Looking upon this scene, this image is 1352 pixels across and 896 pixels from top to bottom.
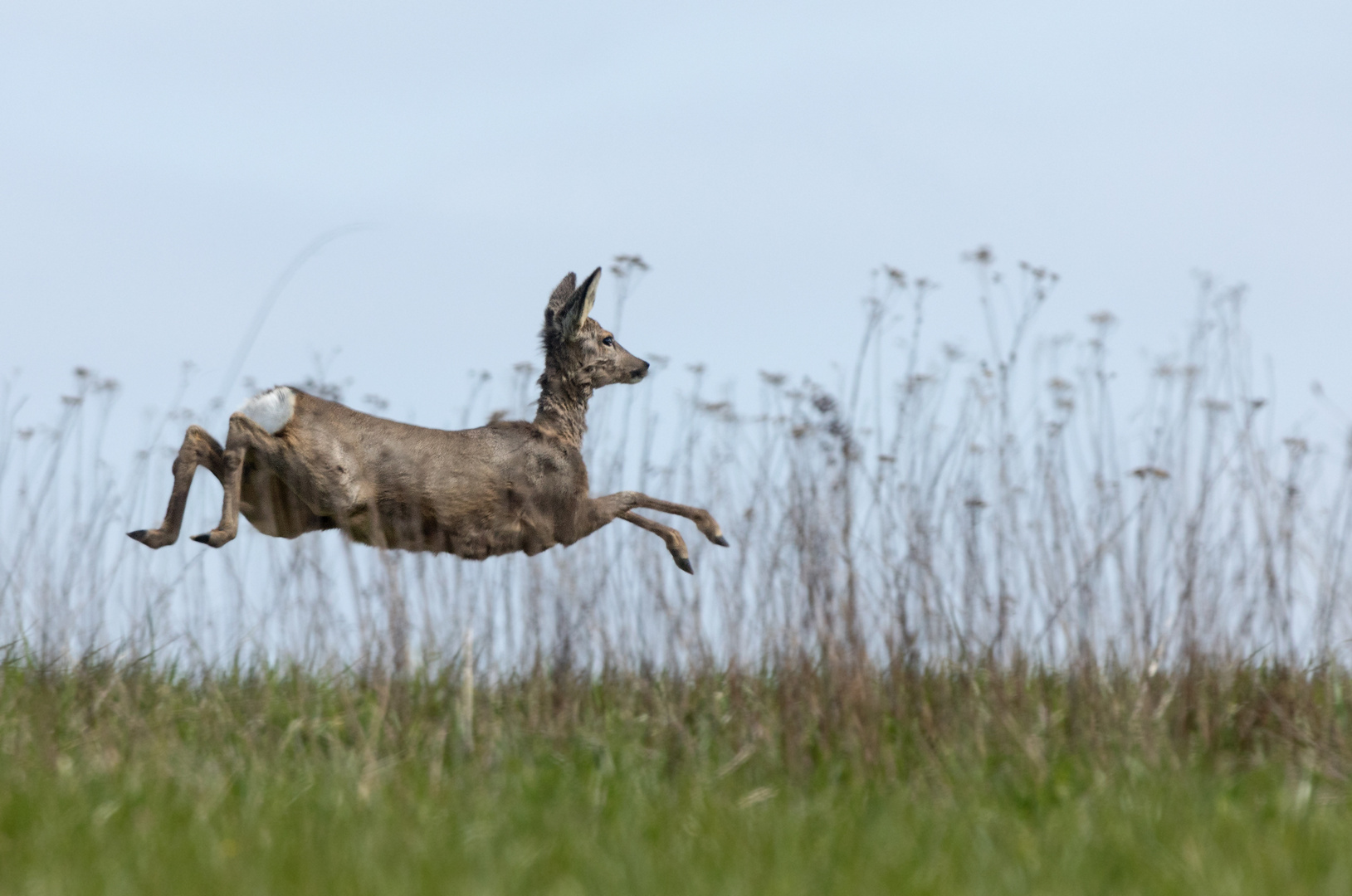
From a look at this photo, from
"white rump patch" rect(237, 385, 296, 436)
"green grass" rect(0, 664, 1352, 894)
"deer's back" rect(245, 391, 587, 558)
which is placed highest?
"white rump patch" rect(237, 385, 296, 436)

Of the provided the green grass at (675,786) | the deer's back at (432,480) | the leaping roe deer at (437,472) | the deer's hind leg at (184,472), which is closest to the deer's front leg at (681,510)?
the leaping roe deer at (437,472)

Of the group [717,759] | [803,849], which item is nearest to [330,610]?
[717,759]

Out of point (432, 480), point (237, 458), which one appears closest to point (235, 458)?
point (237, 458)

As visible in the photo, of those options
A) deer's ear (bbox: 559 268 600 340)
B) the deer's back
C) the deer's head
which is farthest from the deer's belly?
deer's ear (bbox: 559 268 600 340)

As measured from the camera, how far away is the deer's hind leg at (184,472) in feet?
21.1

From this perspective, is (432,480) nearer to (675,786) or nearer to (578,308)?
(578,308)

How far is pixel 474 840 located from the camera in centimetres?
391

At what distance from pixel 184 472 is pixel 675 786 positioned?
3.16 meters

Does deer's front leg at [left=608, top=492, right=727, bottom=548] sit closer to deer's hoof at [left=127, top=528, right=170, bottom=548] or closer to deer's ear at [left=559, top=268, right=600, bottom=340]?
deer's ear at [left=559, top=268, right=600, bottom=340]

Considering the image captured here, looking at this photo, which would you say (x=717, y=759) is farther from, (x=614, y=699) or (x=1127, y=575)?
(x=1127, y=575)

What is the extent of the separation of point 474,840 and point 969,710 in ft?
7.64

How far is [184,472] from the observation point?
657cm

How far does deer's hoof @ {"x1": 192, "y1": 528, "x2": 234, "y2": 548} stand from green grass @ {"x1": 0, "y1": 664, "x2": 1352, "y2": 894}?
2.19ft

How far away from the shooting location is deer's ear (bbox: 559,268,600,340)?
7.16m
